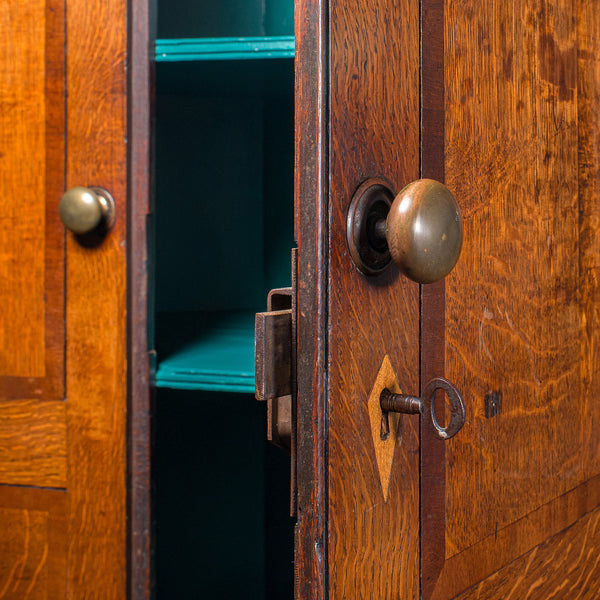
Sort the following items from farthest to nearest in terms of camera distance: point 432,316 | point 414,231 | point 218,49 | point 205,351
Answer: point 205,351 → point 218,49 → point 432,316 → point 414,231

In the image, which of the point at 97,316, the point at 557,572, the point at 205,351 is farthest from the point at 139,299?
the point at 557,572

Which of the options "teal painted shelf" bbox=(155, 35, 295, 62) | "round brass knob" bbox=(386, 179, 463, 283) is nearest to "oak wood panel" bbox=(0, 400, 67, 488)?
"teal painted shelf" bbox=(155, 35, 295, 62)

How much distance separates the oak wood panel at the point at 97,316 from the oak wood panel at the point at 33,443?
0.02m

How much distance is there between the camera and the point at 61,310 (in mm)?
810

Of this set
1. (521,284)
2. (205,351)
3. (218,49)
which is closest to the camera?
(521,284)

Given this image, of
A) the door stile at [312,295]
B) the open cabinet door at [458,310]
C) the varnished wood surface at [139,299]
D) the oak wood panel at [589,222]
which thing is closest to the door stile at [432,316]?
the open cabinet door at [458,310]

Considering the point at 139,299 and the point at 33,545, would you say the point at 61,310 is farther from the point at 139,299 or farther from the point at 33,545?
the point at 33,545

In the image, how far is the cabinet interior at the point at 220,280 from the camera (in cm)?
121

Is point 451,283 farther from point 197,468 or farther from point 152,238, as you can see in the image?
point 197,468

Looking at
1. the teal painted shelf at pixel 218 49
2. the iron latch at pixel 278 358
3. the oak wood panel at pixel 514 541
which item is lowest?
the oak wood panel at pixel 514 541

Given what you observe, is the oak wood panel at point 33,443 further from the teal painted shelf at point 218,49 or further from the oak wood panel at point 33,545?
the teal painted shelf at point 218,49

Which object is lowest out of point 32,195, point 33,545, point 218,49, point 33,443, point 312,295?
point 33,545

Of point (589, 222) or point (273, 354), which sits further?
point (589, 222)

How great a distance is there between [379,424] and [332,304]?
10 centimetres
